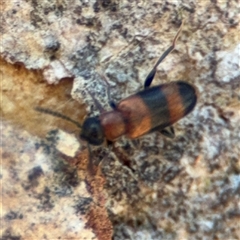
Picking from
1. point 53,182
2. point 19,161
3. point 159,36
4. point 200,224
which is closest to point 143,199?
point 200,224

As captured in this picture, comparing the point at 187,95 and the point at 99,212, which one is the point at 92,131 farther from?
the point at 187,95

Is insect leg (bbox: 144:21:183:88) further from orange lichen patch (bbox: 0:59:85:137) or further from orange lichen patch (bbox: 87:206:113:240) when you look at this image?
orange lichen patch (bbox: 87:206:113:240)

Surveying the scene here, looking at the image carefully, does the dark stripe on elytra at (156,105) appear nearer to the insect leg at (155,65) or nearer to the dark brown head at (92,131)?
the insect leg at (155,65)

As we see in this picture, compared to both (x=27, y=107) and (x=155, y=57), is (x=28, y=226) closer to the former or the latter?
(x=27, y=107)

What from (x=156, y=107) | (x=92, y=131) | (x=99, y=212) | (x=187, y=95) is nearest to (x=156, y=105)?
(x=156, y=107)

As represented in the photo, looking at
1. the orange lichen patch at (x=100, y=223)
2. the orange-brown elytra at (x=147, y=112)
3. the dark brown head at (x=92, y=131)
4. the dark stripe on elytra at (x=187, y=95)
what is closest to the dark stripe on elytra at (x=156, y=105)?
the orange-brown elytra at (x=147, y=112)

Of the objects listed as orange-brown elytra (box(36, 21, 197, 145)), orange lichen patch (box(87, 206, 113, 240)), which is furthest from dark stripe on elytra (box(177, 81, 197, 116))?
orange lichen patch (box(87, 206, 113, 240))
